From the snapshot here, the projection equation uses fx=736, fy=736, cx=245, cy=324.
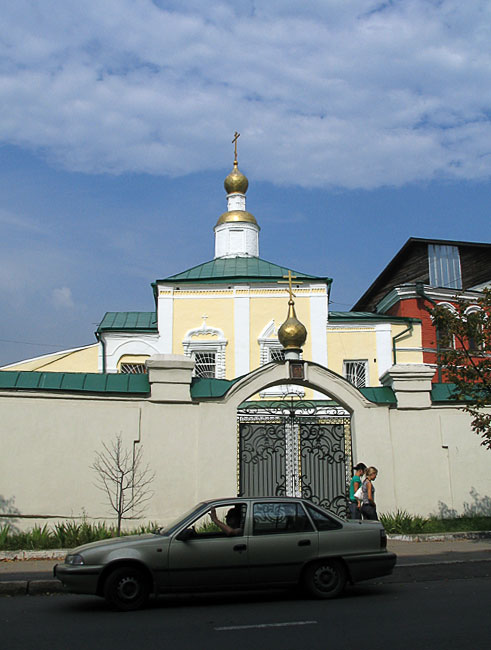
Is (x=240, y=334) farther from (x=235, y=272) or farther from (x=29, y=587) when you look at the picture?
(x=29, y=587)

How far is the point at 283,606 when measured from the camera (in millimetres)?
8258

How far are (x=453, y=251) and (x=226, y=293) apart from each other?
11.8 m

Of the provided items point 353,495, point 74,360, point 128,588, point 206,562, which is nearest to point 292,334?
point 353,495

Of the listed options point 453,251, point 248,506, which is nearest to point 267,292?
point 453,251

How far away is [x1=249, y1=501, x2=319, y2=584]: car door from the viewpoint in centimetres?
852

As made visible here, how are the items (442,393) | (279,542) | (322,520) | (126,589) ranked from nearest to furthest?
(126,589)
(279,542)
(322,520)
(442,393)

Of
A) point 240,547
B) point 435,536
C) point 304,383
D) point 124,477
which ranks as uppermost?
point 304,383

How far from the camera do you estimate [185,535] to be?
27.7 feet

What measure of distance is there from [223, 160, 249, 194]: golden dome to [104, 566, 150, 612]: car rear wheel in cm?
2538

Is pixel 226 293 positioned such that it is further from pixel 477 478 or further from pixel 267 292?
pixel 477 478

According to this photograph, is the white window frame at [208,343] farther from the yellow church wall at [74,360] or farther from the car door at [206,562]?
the car door at [206,562]

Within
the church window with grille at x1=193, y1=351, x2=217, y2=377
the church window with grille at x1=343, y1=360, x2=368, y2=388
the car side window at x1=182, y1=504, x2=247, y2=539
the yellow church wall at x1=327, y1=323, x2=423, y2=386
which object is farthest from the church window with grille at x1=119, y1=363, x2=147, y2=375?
the car side window at x1=182, y1=504, x2=247, y2=539

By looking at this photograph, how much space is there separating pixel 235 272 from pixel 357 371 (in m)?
5.78

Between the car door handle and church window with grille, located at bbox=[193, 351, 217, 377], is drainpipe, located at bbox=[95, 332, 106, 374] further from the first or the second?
the car door handle
